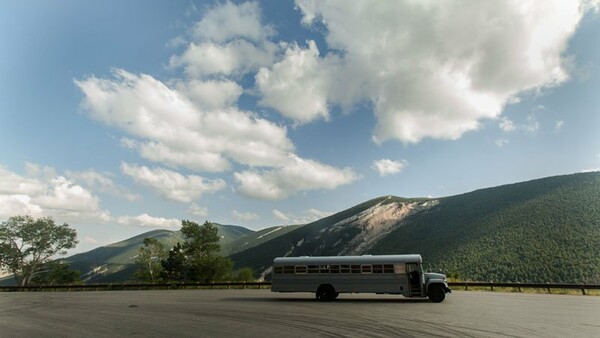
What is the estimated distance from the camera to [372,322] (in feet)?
41.5

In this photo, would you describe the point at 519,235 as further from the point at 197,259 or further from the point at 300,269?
the point at 300,269

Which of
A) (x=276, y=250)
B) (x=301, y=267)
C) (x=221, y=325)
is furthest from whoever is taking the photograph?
(x=276, y=250)

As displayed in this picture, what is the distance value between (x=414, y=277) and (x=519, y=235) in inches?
3472

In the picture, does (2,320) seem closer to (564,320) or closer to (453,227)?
(564,320)

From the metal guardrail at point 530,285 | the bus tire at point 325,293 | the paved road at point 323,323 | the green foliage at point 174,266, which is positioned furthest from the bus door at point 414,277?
the green foliage at point 174,266

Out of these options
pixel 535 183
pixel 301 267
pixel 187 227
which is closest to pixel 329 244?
pixel 535 183

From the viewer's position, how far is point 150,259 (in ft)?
217

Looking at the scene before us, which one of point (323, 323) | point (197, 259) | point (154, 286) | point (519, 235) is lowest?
point (323, 323)

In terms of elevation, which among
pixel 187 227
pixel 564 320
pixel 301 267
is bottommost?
pixel 564 320

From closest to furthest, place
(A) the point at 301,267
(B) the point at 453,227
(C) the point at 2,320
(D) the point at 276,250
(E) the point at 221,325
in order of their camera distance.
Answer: (E) the point at 221,325 < (C) the point at 2,320 < (A) the point at 301,267 < (B) the point at 453,227 < (D) the point at 276,250

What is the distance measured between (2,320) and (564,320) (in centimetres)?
2119

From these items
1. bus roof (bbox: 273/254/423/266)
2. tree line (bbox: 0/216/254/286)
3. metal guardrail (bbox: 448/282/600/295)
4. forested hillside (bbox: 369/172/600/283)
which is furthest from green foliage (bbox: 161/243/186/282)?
forested hillside (bbox: 369/172/600/283)

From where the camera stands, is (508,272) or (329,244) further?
(329,244)

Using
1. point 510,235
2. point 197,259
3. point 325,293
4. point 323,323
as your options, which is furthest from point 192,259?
point 510,235
